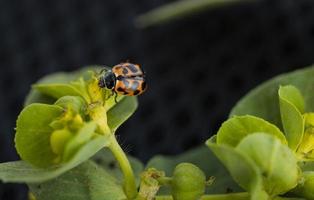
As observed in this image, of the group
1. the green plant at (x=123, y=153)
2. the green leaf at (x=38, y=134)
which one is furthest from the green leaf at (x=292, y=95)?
the green leaf at (x=38, y=134)

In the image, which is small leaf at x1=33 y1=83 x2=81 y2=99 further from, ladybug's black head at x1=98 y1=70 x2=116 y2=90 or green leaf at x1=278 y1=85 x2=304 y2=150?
green leaf at x1=278 y1=85 x2=304 y2=150

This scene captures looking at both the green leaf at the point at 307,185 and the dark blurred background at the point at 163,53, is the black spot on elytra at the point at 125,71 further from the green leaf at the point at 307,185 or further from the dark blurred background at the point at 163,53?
the dark blurred background at the point at 163,53

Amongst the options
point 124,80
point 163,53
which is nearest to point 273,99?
point 124,80

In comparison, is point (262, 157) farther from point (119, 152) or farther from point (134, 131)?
point (134, 131)

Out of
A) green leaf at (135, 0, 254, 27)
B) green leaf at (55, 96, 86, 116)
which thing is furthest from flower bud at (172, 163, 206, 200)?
green leaf at (135, 0, 254, 27)

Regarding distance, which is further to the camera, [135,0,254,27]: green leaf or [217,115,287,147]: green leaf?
[135,0,254,27]: green leaf
